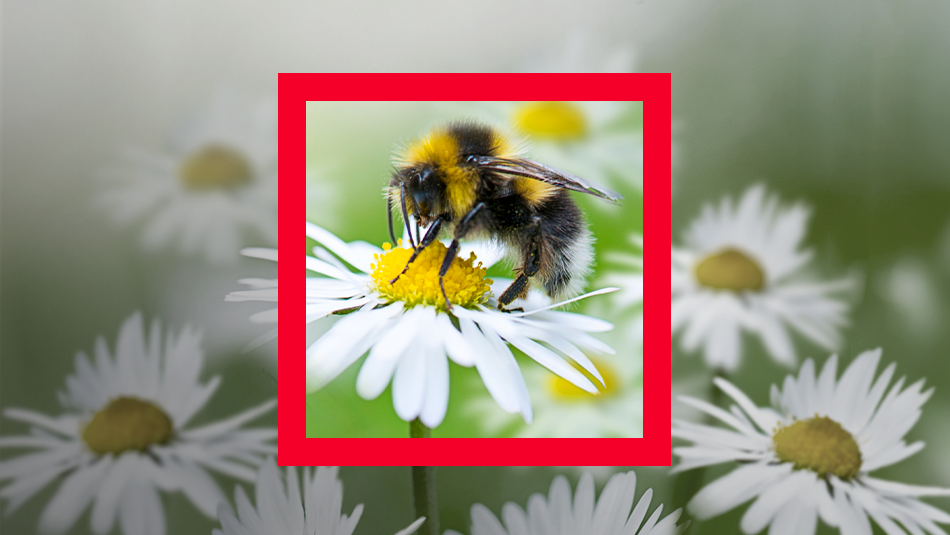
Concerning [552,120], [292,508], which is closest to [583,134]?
[552,120]

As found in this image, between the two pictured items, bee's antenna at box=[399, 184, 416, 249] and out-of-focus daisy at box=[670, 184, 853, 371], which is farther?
out-of-focus daisy at box=[670, 184, 853, 371]

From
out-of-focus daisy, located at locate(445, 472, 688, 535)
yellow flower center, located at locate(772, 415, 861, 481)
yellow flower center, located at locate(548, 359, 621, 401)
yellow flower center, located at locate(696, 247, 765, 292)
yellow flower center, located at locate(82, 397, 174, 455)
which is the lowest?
out-of-focus daisy, located at locate(445, 472, 688, 535)

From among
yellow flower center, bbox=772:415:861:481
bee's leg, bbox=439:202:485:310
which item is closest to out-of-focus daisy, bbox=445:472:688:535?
yellow flower center, bbox=772:415:861:481

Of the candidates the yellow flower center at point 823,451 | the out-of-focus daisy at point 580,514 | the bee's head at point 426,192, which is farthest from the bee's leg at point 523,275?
the yellow flower center at point 823,451

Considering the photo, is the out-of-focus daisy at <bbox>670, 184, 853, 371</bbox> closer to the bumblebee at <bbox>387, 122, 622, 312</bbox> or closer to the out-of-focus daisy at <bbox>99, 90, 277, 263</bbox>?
the bumblebee at <bbox>387, 122, 622, 312</bbox>

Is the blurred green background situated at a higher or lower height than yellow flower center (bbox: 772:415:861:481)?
higher

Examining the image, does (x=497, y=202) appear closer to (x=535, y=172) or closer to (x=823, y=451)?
(x=535, y=172)

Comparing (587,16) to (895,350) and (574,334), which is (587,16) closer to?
(574,334)
